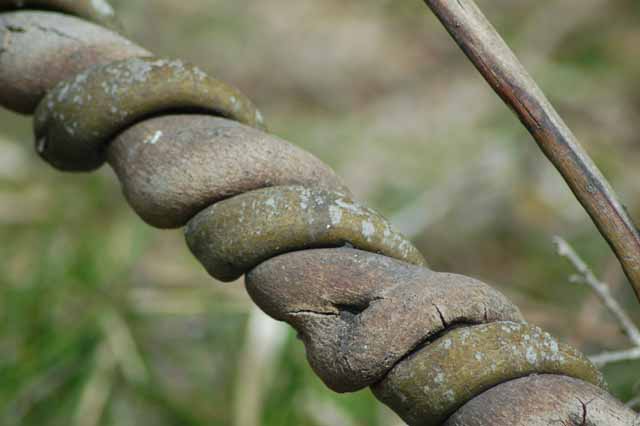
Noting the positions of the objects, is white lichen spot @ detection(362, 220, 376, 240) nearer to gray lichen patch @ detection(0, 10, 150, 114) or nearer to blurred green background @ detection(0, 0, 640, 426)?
gray lichen patch @ detection(0, 10, 150, 114)

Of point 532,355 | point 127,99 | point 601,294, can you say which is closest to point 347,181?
point 601,294

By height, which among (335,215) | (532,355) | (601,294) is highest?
(335,215)

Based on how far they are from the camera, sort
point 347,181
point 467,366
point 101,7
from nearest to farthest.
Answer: point 467,366 → point 101,7 → point 347,181

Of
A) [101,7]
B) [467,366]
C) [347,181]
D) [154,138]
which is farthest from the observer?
[347,181]

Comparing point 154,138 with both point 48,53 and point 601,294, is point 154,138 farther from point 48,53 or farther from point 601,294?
point 601,294

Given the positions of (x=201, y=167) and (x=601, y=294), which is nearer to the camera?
(x=201, y=167)

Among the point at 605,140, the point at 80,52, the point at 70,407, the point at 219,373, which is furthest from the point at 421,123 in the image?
the point at 80,52
